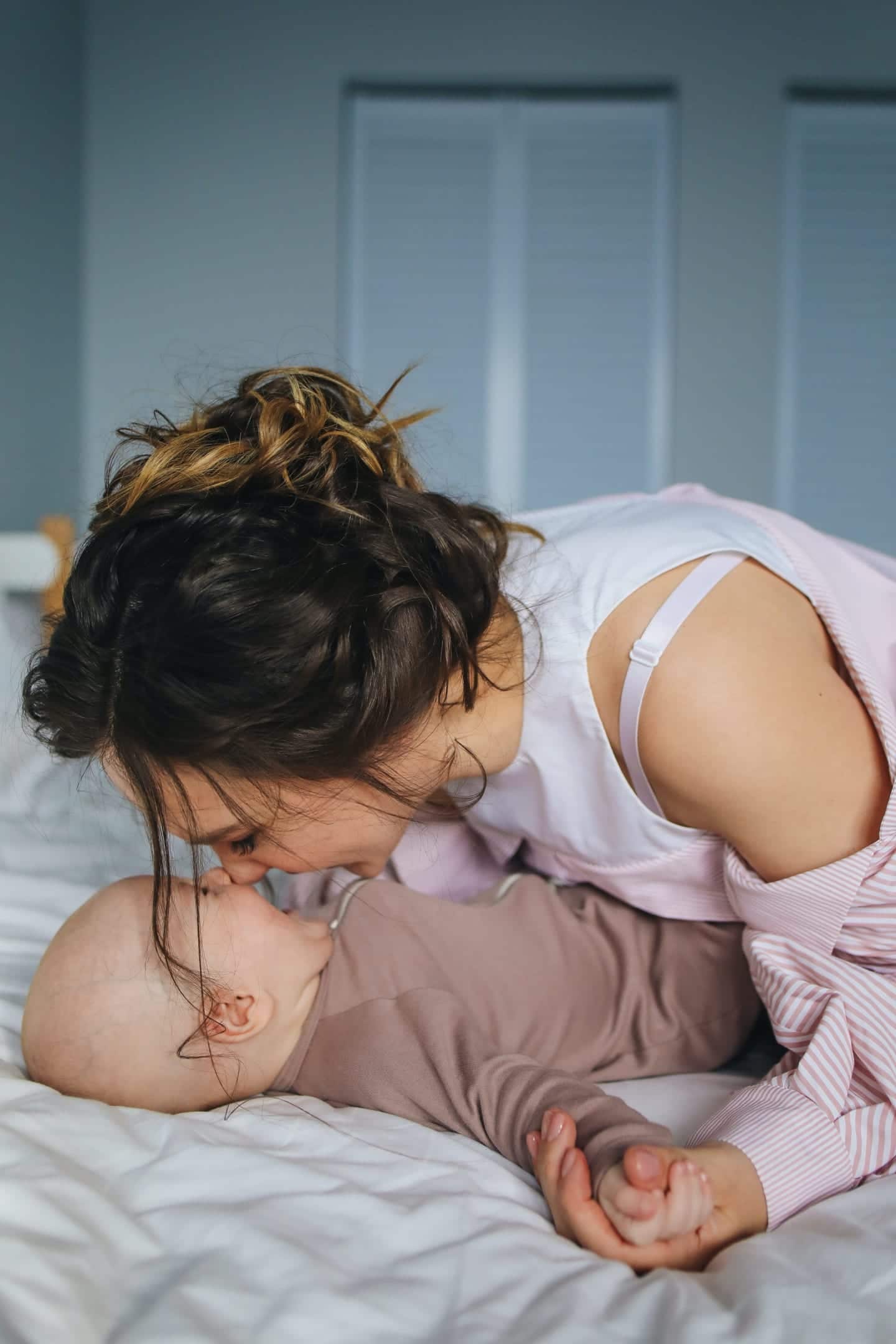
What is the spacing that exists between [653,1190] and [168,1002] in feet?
1.25

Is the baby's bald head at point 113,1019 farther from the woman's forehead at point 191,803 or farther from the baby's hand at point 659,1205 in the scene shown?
the baby's hand at point 659,1205

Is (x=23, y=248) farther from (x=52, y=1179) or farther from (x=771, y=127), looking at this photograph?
(x=52, y=1179)

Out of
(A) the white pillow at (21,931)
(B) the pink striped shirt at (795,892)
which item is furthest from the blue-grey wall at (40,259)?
(B) the pink striped shirt at (795,892)

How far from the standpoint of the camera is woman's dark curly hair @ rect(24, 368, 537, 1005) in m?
0.69

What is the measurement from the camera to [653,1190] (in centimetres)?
62

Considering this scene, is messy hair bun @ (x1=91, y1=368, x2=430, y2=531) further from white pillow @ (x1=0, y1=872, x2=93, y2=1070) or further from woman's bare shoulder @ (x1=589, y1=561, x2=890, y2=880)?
white pillow @ (x1=0, y1=872, x2=93, y2=1070)

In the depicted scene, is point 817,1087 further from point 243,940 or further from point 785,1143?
point 243,940

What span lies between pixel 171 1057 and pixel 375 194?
12.1 feet

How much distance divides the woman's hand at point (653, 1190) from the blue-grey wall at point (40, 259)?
9.35 feet

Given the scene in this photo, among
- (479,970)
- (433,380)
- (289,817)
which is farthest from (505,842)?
(433,380)

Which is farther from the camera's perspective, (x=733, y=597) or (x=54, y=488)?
(x=54, y=488)

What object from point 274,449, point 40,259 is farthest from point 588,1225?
point 40,259

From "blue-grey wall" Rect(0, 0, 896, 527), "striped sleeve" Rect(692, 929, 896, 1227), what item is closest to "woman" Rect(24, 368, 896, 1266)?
"striped sleeve" Rect(692, 929, 896, 1227)

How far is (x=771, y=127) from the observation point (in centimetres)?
373
